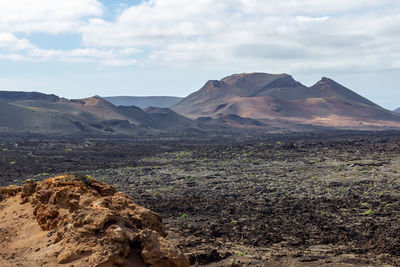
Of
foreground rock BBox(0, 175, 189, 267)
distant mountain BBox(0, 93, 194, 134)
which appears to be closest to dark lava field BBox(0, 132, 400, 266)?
foreground rock BBox(0, 175, 189, 267)

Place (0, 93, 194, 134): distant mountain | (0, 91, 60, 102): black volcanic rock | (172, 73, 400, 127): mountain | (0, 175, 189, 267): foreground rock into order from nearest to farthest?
(0, 175, 189, 267): foreground rock → (0, 93, 194, 134): distant mountain → (0, 91, 60, 102): black volcanic rock → (172, 73, 400, 127): mountain

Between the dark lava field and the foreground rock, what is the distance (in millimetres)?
3357

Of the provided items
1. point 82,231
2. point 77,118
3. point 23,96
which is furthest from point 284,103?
point 82,231

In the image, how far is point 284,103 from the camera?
5699 inches

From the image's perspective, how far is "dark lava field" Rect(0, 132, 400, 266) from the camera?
1285 centimetres

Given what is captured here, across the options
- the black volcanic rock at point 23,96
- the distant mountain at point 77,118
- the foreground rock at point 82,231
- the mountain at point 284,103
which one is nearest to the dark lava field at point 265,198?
the foreground rock at point 82,231

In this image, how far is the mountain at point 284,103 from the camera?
130m

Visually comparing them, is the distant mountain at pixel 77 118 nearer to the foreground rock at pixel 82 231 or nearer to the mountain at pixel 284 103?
the mountain at pixel 284 103

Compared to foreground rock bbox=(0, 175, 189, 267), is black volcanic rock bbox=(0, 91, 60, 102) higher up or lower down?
higher up

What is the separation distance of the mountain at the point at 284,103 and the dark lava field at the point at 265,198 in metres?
86.8

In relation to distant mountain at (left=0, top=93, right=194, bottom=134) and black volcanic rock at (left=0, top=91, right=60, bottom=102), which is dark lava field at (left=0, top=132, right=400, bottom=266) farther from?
black volcanic rock at (left=0, top=91, right=60, bottom=102)

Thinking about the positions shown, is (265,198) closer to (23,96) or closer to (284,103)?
(23,96)

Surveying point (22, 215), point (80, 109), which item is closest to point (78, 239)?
point (22, 215)

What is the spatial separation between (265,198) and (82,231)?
1352cm
